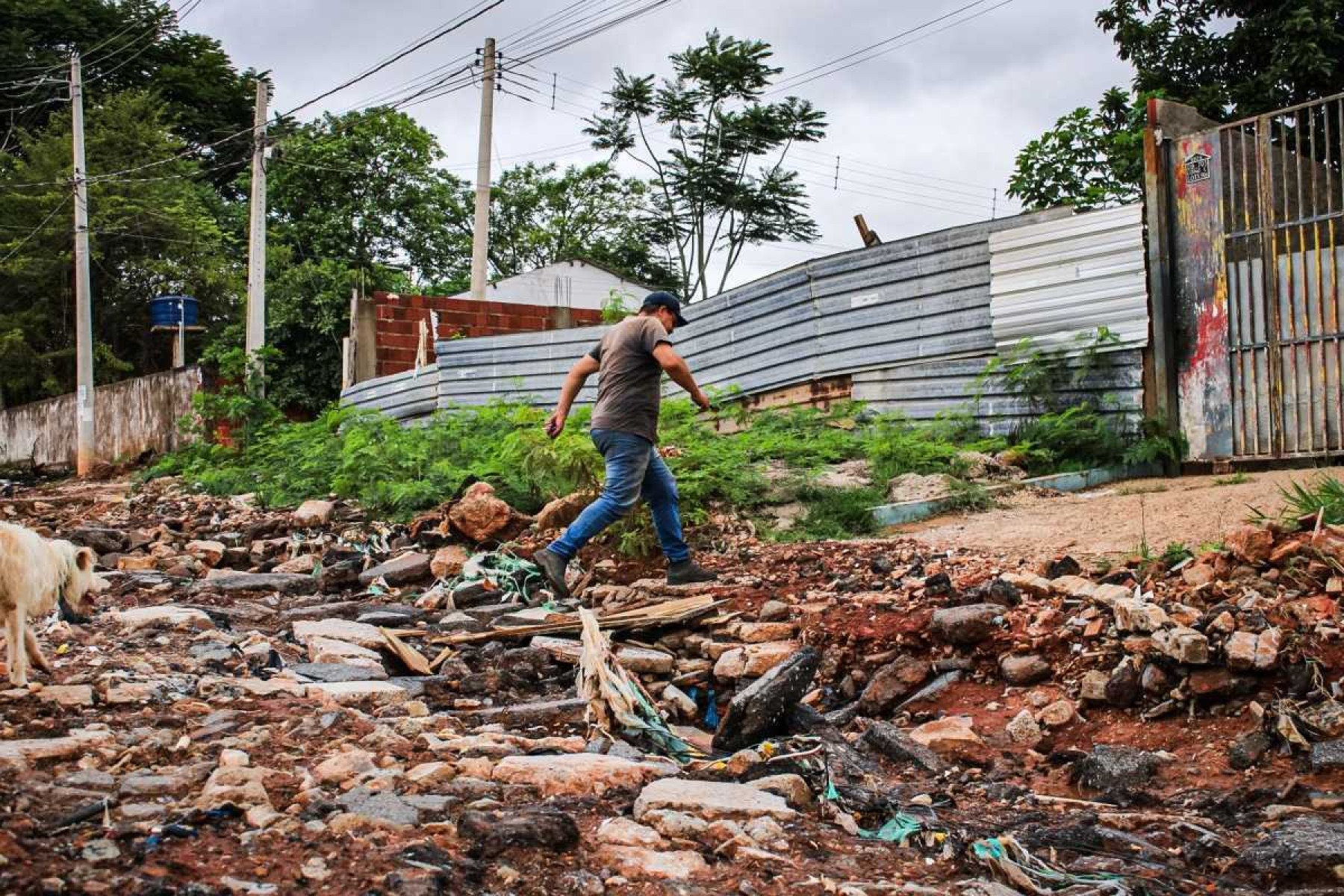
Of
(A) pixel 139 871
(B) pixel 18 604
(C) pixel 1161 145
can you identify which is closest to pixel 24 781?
(A) pixel 139 871

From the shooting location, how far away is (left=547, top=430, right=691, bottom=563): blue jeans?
608 centimetres

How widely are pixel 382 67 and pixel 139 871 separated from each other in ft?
55.2

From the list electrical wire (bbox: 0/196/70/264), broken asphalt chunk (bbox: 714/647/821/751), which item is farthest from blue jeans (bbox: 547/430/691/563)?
electrical wire (bbox: 0/196/70/264)

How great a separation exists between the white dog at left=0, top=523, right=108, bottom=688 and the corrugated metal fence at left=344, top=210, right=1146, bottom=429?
24.3 feet

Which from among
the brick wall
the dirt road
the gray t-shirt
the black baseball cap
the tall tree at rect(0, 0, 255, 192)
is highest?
the tall tree at rect(0, 0, 255, 192)

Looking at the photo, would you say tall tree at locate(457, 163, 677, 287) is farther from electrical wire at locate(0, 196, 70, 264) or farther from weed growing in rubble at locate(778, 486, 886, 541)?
weed growing in rubble at locate(778, 486, 886, 541)

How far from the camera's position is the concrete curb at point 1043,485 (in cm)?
765

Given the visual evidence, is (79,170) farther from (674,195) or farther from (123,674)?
(123,674)

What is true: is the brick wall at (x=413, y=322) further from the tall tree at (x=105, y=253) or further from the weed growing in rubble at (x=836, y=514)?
the tall tree at (x=105, y=253)

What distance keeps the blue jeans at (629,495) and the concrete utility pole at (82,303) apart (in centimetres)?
1842

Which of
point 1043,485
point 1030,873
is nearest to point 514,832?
point 1030,873

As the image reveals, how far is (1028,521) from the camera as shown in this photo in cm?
696

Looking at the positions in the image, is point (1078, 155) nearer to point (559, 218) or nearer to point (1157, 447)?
point (1157, 447)

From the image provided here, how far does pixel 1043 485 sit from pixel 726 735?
4.95m
